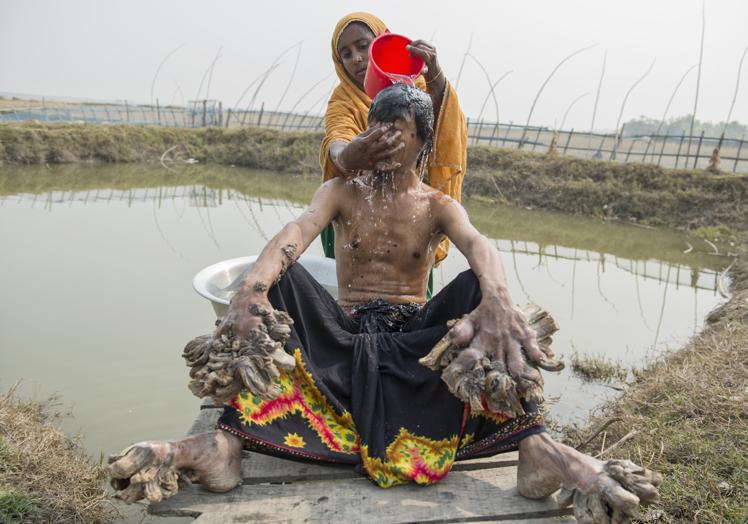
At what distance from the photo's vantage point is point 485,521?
5.92ft

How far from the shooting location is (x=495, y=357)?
1.84 meters

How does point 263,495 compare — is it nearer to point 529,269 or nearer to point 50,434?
point 50,434

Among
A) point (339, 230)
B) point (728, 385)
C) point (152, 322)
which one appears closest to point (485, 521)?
point (339, 230)

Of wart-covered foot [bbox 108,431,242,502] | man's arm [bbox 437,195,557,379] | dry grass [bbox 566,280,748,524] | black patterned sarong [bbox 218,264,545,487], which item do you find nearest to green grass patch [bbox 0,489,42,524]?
wart-covered foot [bbox 108,431,242,502]

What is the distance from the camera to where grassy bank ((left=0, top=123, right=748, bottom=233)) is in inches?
496

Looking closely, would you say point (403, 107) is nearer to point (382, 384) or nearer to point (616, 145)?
point (382, 384)

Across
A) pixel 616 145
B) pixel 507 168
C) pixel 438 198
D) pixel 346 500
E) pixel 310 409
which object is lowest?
pixel 346 500

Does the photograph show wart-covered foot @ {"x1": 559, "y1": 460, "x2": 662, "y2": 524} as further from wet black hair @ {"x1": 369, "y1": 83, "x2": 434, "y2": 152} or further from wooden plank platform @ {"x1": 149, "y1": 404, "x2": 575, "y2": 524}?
wet black hair @ {"x1": 369, "y1": 83, "x2": 434, "y2": 152}

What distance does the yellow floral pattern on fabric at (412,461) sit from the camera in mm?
1950

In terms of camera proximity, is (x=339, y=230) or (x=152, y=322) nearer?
(x=339, y=230)

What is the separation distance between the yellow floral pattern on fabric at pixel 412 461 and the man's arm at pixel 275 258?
0.60 m

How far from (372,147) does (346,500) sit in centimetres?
128

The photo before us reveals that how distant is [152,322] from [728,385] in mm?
3988

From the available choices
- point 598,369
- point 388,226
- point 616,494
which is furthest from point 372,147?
point 598,369
